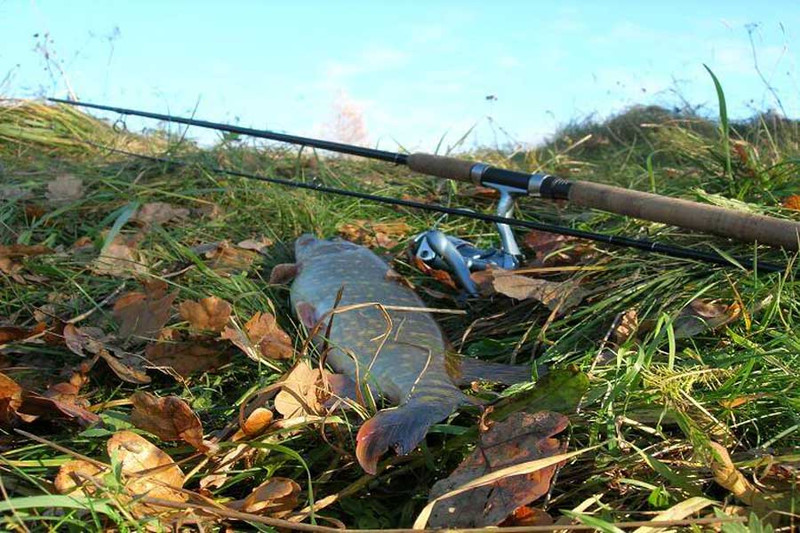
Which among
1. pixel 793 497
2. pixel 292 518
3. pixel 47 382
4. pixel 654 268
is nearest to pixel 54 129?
pixel 47 382

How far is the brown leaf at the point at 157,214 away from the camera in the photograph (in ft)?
10.9

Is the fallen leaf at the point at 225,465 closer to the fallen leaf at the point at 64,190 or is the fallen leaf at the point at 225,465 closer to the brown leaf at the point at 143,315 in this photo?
the brown leaf at the point at 143,315

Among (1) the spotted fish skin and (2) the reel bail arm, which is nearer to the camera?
(1) the spotted fish skin

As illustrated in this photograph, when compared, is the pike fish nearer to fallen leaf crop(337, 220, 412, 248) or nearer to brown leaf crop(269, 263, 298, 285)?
brown leaf crop(269, 263, 298, 285)

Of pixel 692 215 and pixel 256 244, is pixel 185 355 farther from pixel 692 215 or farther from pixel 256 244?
pixel 692 215

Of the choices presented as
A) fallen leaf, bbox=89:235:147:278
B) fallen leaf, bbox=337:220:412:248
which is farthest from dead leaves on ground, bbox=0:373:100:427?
fallen leaf, bbox=337:220:412:248

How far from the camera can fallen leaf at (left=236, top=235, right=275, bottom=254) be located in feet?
10.1

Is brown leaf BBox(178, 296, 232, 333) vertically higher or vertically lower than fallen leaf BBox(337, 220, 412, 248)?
lower

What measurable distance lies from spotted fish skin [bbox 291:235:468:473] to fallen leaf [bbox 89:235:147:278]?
558 millimetres

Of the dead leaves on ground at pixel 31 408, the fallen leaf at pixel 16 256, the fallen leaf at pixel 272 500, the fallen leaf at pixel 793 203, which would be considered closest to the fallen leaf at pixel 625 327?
the fallen leaf at pixel 793 203

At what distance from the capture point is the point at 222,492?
57.2 inches

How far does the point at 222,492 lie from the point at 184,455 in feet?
0.38

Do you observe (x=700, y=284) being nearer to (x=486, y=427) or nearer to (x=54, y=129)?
(x=486, y=427)

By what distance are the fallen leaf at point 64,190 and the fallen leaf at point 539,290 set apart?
80.7 inches
